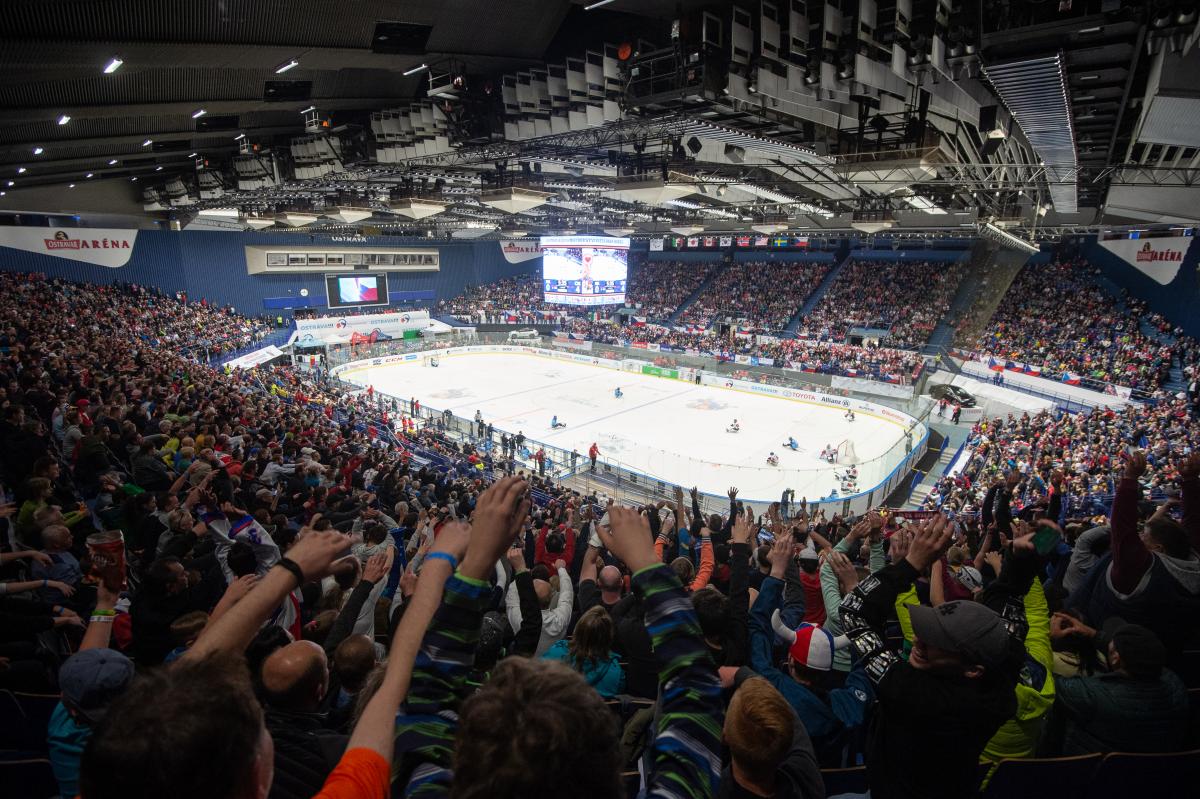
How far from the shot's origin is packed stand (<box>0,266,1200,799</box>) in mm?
1062

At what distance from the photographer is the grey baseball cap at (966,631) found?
2.01 metres

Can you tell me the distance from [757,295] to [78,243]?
40809 millimetres

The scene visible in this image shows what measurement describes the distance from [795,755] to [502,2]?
8.61 m

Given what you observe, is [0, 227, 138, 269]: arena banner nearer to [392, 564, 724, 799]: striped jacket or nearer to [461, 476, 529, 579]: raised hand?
[461, 476, 529, 579]: raised hand

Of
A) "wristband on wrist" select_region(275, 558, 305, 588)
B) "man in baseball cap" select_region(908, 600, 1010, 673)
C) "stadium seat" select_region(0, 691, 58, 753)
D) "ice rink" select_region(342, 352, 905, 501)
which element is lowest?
"ice rink" select_region(342, 352, 905, 501)

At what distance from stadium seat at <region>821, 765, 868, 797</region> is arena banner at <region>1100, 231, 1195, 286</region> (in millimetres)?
31715

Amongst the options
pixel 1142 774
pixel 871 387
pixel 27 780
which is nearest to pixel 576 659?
pixel 27 780

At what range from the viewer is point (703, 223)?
113 ft

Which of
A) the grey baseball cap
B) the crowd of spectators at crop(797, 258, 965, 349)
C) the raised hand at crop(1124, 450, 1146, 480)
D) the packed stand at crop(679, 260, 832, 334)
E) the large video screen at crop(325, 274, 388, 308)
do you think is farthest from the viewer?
the large video screen at crop(325, 274, 388, 308)

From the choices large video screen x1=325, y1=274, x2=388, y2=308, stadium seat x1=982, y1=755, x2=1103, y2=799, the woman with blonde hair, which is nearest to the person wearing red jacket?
the woman with blonde hair

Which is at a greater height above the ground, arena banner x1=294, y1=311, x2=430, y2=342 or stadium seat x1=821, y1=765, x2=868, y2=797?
stadium seat x1=821, y1=765, x2=868, y2=797

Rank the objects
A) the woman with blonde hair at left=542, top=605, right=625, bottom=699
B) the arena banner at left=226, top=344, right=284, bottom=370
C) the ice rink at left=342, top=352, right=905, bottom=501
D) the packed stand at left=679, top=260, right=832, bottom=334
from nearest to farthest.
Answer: the woman with blonde hair at left=542, top=605, right=625, bottom=699
the ice rink at left=342, top=352, right=905, bottom=501
the arena banner at left=226, top=344, right=284, bottom=370
the packed stand at left=679, top=260, right=832, bottom=334

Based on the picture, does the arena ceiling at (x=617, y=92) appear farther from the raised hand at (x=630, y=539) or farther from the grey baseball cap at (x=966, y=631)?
the raised hand at (x=630, y=539)

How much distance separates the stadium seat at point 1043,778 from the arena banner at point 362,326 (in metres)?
42.0
